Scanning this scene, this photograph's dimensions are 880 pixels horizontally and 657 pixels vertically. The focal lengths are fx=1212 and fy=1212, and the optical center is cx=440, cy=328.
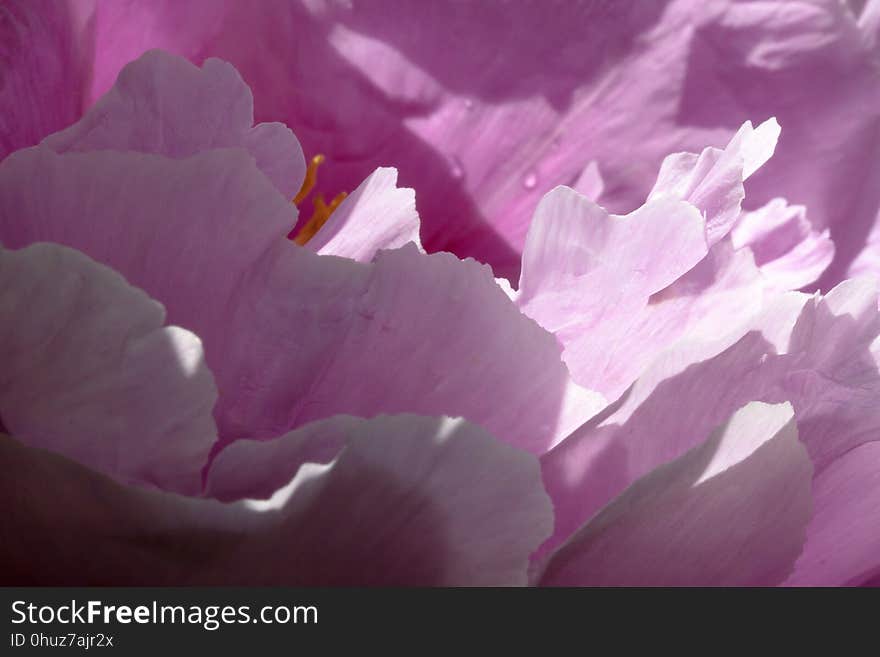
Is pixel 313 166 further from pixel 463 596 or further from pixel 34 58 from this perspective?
pixel 463 596

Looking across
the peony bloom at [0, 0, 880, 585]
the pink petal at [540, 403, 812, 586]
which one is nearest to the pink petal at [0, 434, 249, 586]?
the peony bloom at [0, 0, 880, 585]

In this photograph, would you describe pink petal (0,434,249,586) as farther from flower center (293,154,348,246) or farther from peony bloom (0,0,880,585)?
flower center (293,154,348,246)

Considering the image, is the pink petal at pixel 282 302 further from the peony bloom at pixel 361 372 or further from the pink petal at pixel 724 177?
the pink petal at pixel 724 177

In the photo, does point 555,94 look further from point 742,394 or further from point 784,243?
point 742,394

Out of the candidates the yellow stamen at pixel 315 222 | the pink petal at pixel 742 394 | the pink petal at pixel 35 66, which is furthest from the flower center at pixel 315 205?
the pink petal at pixel 742 394

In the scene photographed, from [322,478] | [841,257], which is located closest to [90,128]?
[322,478]

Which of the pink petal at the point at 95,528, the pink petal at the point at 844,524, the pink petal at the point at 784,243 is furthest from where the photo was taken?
the pink petal at the point at 784,243
